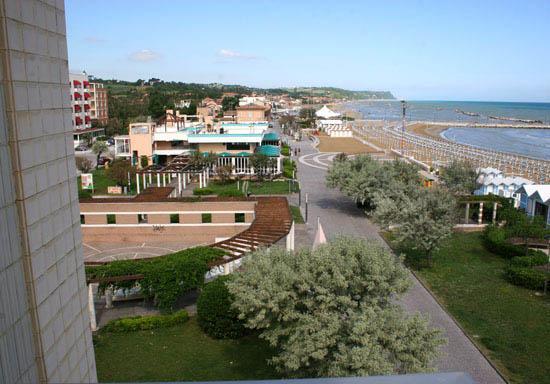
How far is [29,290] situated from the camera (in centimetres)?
478

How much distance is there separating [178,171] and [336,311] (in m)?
25.6

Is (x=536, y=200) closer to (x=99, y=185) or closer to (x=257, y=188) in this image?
(x=257, y=188)

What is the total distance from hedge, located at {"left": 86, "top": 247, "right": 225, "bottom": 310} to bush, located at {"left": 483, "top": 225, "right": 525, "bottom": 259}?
40.6 ft

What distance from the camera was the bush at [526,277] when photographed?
1659 cm

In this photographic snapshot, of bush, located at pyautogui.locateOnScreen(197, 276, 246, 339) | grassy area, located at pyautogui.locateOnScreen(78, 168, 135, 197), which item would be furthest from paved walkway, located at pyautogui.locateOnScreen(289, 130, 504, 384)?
grassy area, located at pyautogui.locateOnScreen(78, 168, 135, 197)

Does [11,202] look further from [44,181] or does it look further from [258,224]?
[258,224]

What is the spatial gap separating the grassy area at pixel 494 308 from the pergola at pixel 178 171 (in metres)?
19.4

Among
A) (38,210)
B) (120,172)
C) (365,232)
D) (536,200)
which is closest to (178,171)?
(120,172)

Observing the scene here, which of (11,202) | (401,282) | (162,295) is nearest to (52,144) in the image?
(11,202)

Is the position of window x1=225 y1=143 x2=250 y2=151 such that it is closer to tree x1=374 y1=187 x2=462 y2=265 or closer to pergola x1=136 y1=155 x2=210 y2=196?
pergola x1=136 y1=155 x2=210 y2=196

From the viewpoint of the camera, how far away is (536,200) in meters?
25.2

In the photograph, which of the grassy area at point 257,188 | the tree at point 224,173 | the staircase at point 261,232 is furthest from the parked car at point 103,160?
the staircase at point 261,232

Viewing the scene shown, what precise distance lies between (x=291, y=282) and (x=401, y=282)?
7.50 ft

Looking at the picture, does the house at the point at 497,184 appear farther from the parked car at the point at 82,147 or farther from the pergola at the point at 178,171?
the parked car at the point at 82,147
